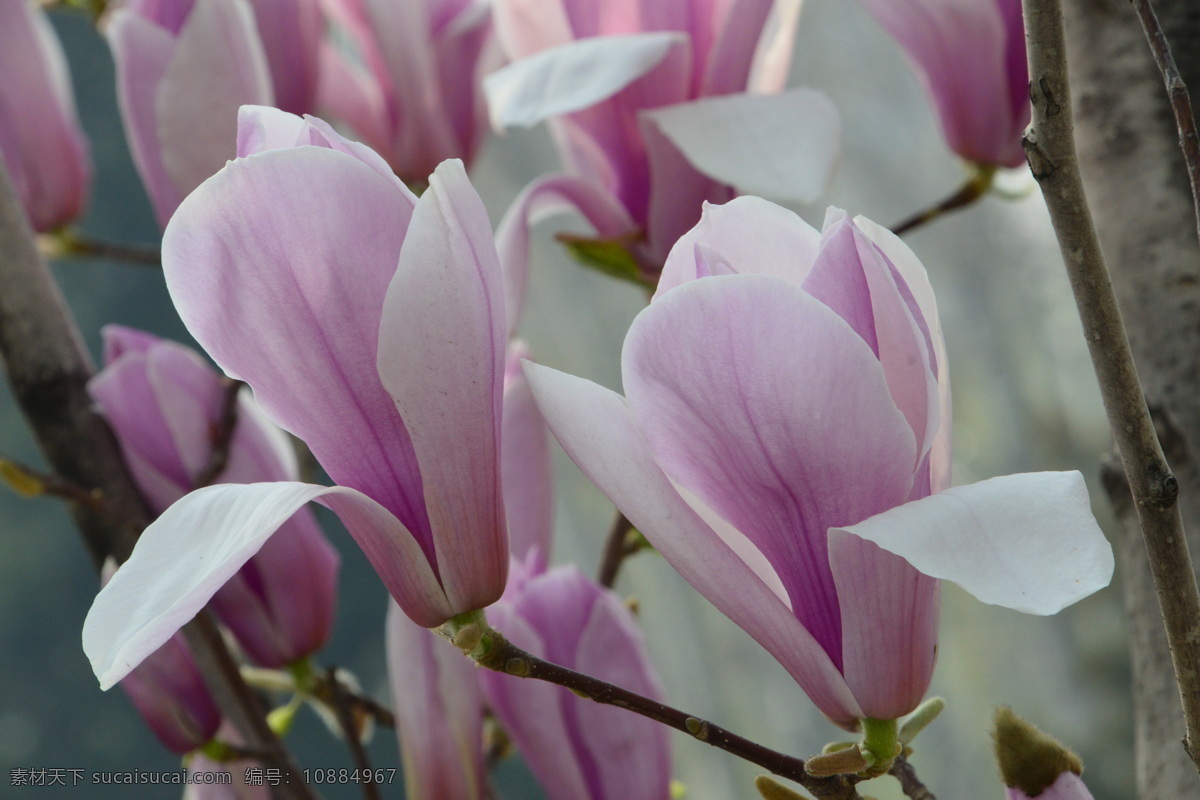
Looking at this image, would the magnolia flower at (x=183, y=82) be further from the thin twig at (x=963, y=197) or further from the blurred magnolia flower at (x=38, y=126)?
the thin twig at (x=963, y=197)

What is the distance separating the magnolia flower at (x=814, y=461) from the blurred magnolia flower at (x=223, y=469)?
19 cm

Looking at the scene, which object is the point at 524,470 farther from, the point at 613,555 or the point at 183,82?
the point at 183,82

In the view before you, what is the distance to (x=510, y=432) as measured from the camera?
35cm

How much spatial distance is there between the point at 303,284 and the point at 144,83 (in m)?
0.20

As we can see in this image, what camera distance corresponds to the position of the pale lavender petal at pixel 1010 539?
15 centimetres

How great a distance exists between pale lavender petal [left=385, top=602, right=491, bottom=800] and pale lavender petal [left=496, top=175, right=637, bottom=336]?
0.09m

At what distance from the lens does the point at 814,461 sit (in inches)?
6.9

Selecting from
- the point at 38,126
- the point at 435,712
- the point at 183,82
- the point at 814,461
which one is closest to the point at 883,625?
the point at 814,461

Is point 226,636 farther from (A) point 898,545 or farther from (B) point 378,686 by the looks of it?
(B) point 378,686

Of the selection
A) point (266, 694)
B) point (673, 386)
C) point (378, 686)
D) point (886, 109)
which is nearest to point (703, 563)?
point (673, 386)

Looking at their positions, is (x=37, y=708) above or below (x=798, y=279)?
below

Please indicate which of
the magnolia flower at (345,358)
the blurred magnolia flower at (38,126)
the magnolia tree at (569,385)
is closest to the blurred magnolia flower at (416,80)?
the magnolia tree at (569,385)

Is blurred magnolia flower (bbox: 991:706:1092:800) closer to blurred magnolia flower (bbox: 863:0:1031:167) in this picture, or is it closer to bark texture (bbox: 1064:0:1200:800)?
bark texture (bbox: 1064:0:1200:800)

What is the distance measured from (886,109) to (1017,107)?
0.80 metres
